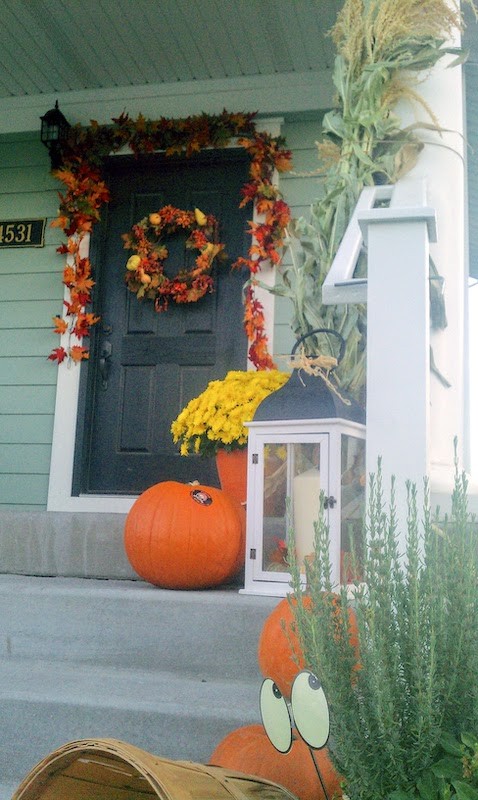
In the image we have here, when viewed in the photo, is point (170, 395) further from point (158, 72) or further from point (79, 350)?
point (158, 72)

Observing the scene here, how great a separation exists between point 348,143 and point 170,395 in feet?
6.00


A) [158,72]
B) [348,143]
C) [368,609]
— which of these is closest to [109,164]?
[158,72]

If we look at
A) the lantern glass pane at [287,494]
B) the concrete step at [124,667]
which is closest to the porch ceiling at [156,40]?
the lantern glass pane at [287,494]

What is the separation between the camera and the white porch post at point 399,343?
1.48 m

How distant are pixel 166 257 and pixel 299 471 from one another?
210 centimetres

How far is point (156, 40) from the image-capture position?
386cm

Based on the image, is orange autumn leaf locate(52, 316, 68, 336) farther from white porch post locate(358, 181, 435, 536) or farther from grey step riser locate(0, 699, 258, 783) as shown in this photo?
white porch post locate(358, 181, 435, 536)

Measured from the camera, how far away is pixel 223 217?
4066 mm

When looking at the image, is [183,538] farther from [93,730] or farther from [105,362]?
[105,362]

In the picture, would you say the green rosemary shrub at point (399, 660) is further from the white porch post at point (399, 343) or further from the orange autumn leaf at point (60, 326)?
the orange autumn leaf at point (60, 326)

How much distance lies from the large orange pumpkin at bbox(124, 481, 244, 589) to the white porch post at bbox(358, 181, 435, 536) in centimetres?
96

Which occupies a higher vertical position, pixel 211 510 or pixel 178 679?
pixel 211 510

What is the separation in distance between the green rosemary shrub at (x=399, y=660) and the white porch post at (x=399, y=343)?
1.02 ft

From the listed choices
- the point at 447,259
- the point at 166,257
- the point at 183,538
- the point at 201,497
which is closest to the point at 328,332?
the point at 447,259
